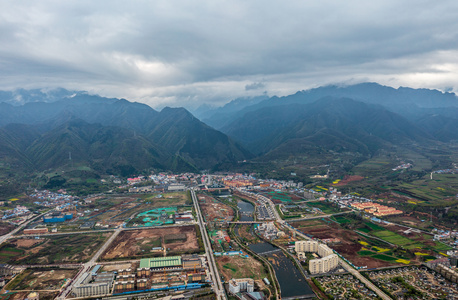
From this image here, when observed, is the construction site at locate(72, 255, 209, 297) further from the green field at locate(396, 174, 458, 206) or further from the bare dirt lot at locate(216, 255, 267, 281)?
the green field at locate(396, 174, 458, 206)

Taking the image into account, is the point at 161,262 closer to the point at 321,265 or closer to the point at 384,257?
the point at 321,265

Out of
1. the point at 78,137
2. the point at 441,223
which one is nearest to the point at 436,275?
the point at 441,223

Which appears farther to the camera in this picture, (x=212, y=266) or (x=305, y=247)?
(x=305, y=247)

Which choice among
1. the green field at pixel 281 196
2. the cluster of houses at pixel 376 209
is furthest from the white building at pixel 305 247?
the green field at pixel 281 196

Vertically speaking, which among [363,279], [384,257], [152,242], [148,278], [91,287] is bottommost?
[384,257]

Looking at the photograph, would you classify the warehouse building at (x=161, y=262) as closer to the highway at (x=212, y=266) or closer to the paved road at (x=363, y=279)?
the highway at (x=212, y=266)

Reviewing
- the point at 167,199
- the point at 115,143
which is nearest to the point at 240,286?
the point at 167,199

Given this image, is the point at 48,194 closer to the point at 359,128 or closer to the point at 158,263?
the point at 158,263
